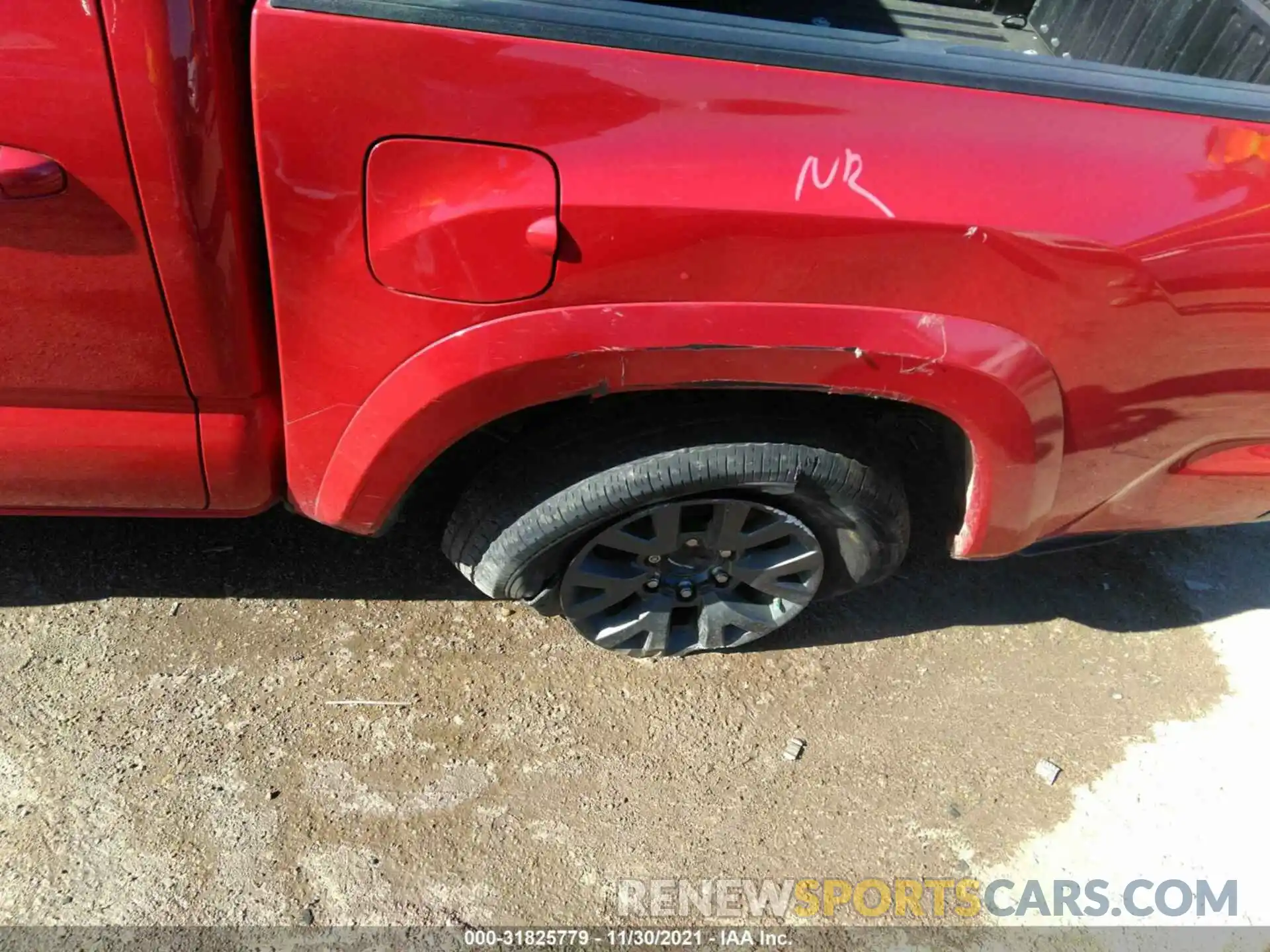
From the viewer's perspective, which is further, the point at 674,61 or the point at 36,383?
the point at 36,383

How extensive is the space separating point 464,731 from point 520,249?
1.26m

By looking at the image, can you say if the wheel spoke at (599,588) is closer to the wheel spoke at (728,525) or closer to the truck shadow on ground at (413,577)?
the wheel spoke at (728,525)

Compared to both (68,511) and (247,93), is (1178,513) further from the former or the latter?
(68,511)

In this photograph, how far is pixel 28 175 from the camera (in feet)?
4.58

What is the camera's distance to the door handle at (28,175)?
1.38 m

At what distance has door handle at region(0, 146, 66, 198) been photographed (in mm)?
1385

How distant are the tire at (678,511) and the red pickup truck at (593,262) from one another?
0.01 m

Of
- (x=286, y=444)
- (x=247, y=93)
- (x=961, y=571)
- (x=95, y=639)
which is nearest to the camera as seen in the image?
(x=247, y=93)

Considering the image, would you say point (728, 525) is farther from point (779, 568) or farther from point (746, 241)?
point (746, 241)

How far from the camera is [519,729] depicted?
2.28 meters

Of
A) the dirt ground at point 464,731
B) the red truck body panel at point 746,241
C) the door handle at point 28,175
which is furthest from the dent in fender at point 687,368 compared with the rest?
the dirt ground at point 464,731

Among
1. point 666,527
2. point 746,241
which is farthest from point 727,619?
point 746,241

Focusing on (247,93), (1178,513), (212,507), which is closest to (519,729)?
(212,507)

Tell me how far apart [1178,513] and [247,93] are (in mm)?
2157
